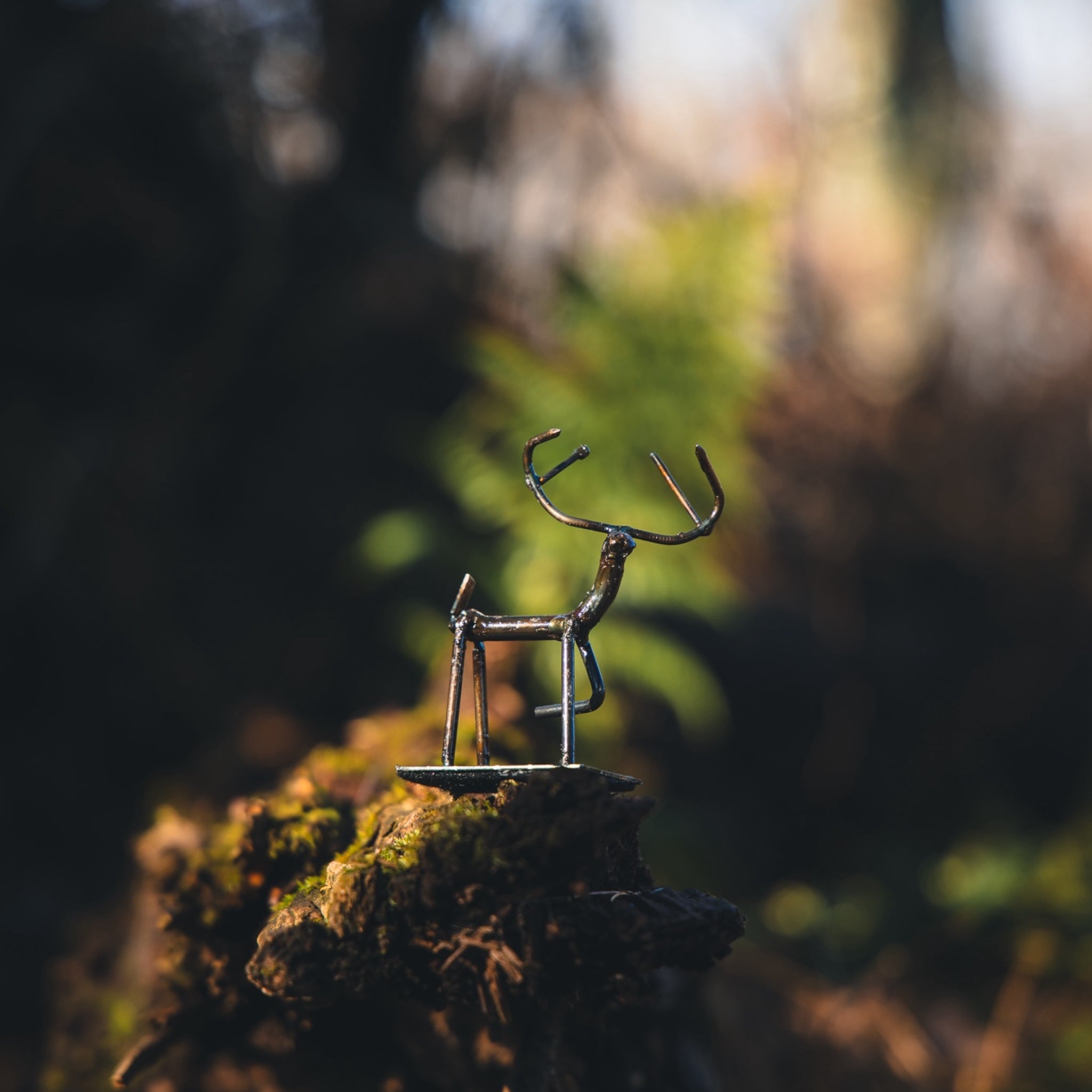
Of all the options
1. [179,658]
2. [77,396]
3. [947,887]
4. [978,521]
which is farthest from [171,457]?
[978,521]

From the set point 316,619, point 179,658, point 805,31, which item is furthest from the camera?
point 805,31

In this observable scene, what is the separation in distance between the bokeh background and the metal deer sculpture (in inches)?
45.2

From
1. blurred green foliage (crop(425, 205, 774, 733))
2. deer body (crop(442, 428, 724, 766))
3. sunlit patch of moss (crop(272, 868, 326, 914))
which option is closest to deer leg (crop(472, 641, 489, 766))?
deer body (crop(442, 428, 724, 766))

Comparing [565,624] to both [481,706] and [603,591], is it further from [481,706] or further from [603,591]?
[481,706]

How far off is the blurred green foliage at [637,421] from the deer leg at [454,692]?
2395 millimetres

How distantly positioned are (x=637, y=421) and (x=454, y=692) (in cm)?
294

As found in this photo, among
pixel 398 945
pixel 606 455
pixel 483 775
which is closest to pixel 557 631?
pixel 483 775

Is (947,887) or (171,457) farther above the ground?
(171,457)

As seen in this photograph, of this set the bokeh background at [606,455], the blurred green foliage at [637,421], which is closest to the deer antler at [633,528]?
the bokeh background at [606,455]

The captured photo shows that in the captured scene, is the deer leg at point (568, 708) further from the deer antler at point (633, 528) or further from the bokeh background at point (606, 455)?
the bokeh background at point (606, 455)

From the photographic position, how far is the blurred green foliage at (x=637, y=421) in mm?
4293

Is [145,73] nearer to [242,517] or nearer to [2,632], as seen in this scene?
[242,517]

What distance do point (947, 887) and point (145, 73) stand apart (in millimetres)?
5834

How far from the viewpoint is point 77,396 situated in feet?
17.8
